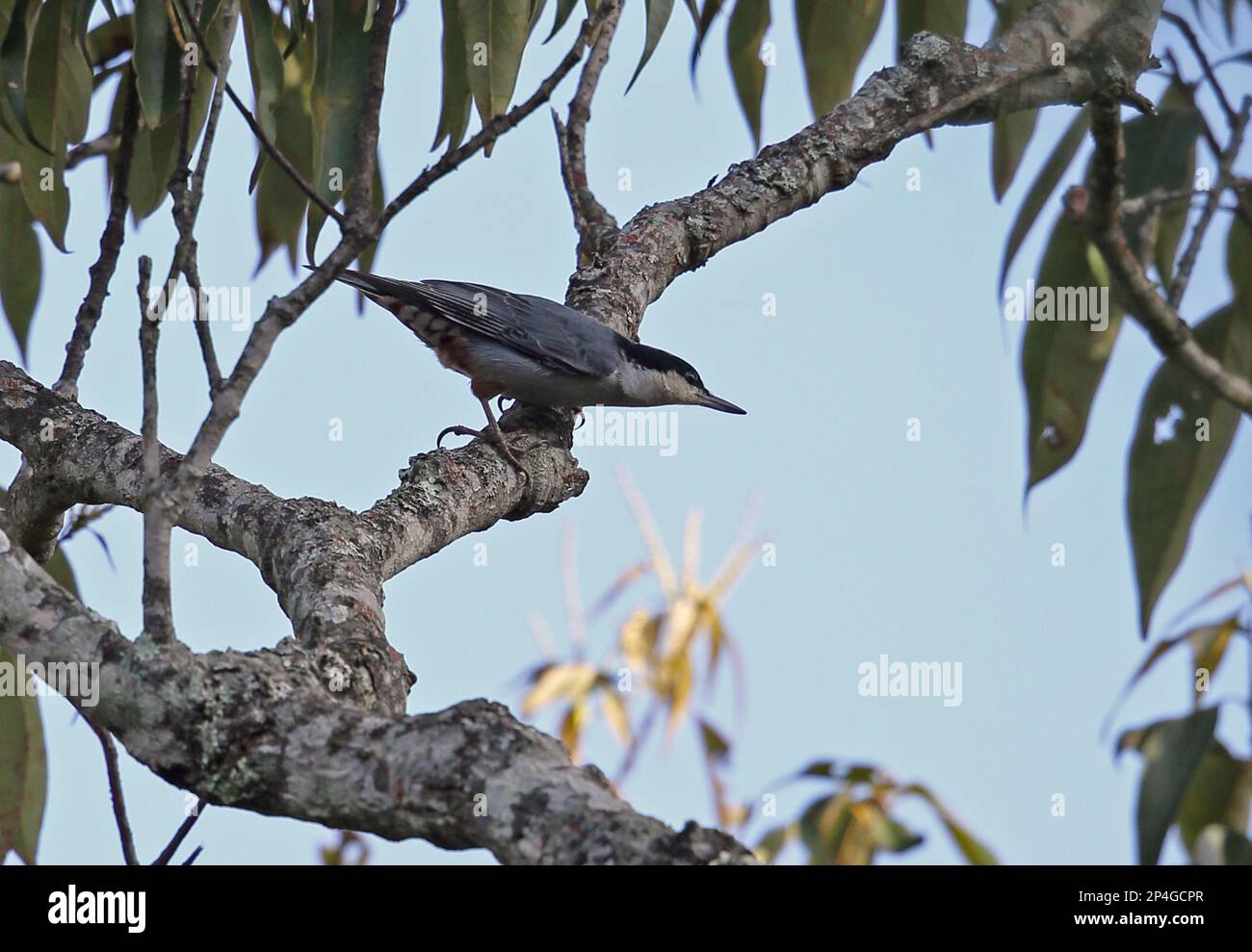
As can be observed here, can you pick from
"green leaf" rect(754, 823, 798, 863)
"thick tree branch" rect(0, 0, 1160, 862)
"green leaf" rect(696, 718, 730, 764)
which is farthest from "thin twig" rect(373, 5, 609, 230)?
"green leaf" rect(696, 718, 730, 764)

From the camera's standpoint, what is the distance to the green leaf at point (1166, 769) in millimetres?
1860

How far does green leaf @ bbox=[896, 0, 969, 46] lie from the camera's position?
3.09 meters

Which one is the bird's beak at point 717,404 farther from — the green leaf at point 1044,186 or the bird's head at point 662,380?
the green leaf at point 1044,186

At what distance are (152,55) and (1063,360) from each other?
179 cm

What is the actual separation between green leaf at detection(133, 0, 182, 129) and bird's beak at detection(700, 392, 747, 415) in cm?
165

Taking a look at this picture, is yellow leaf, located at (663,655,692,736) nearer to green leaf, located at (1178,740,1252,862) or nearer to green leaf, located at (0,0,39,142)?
green leaf, located at (1178,740,1252,862)

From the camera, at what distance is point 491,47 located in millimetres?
2588

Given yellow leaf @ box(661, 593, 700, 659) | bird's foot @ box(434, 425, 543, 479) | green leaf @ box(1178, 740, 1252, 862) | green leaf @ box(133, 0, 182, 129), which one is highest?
green leaf @ box(133, 0, 182, 129)

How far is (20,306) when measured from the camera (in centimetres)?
288

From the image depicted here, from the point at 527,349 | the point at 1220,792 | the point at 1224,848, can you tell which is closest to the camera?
the point at 1224,848

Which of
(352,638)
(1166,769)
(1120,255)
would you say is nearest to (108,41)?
(352,638)

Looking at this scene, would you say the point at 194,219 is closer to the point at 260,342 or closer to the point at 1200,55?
the point at 260,342

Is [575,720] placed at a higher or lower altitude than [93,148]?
lower
